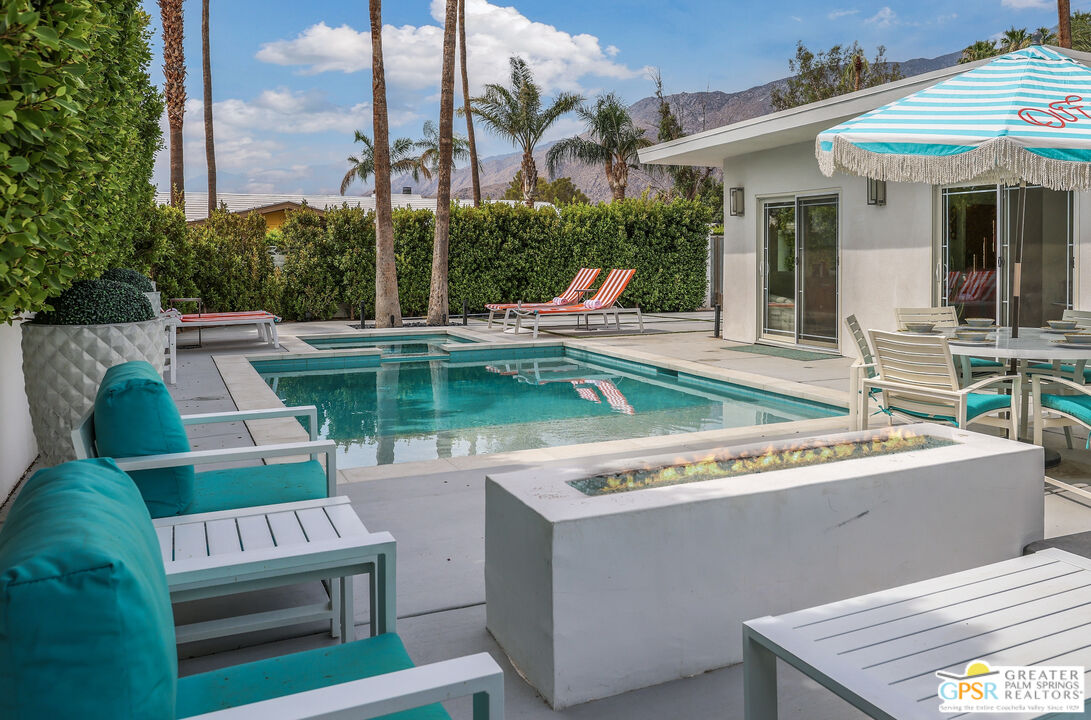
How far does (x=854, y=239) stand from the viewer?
10133 mm

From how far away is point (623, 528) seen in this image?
2.34m

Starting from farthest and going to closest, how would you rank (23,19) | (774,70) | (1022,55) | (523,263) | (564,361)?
(774,70), (523,263), (564,361), (1022,55), (23,19)

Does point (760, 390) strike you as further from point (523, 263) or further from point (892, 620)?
point (523, 263)

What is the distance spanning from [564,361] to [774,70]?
Answer: 137276 millimetres

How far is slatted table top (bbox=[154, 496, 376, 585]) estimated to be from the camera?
6.75ft

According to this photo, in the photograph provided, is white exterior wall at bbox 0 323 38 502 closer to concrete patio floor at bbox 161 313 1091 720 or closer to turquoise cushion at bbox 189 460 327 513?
concrete patio floor at bbox 161 313 1091 720

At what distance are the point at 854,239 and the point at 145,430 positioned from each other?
9.21m

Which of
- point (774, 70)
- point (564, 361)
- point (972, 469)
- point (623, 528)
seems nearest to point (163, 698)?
point (623, 528)

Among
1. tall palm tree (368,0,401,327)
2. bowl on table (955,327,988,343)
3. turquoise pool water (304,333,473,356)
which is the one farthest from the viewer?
tall palm tree (368,0,401,327)

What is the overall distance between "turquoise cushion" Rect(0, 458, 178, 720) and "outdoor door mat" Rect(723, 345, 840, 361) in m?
9.62

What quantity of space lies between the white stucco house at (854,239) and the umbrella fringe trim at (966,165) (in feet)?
8.91

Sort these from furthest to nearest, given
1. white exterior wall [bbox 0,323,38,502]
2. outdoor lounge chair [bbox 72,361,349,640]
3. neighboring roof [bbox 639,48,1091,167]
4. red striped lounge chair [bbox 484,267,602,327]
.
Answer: red striped lounge chair [bbox 484,267,602,327] < neighboring roof [bbox 639,48,1091,167] < white exterior wall [bbox 0,323,38,502] < outdoor lounge chair [bbox 72,361,349,640]

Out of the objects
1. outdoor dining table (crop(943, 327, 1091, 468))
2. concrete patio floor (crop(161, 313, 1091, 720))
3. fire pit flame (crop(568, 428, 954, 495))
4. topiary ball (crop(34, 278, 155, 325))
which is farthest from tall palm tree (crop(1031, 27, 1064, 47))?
topiary ball (crop(34, 278, 155, 325))

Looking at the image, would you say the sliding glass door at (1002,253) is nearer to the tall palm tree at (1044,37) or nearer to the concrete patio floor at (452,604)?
the concrete patio floor at (452,604)
